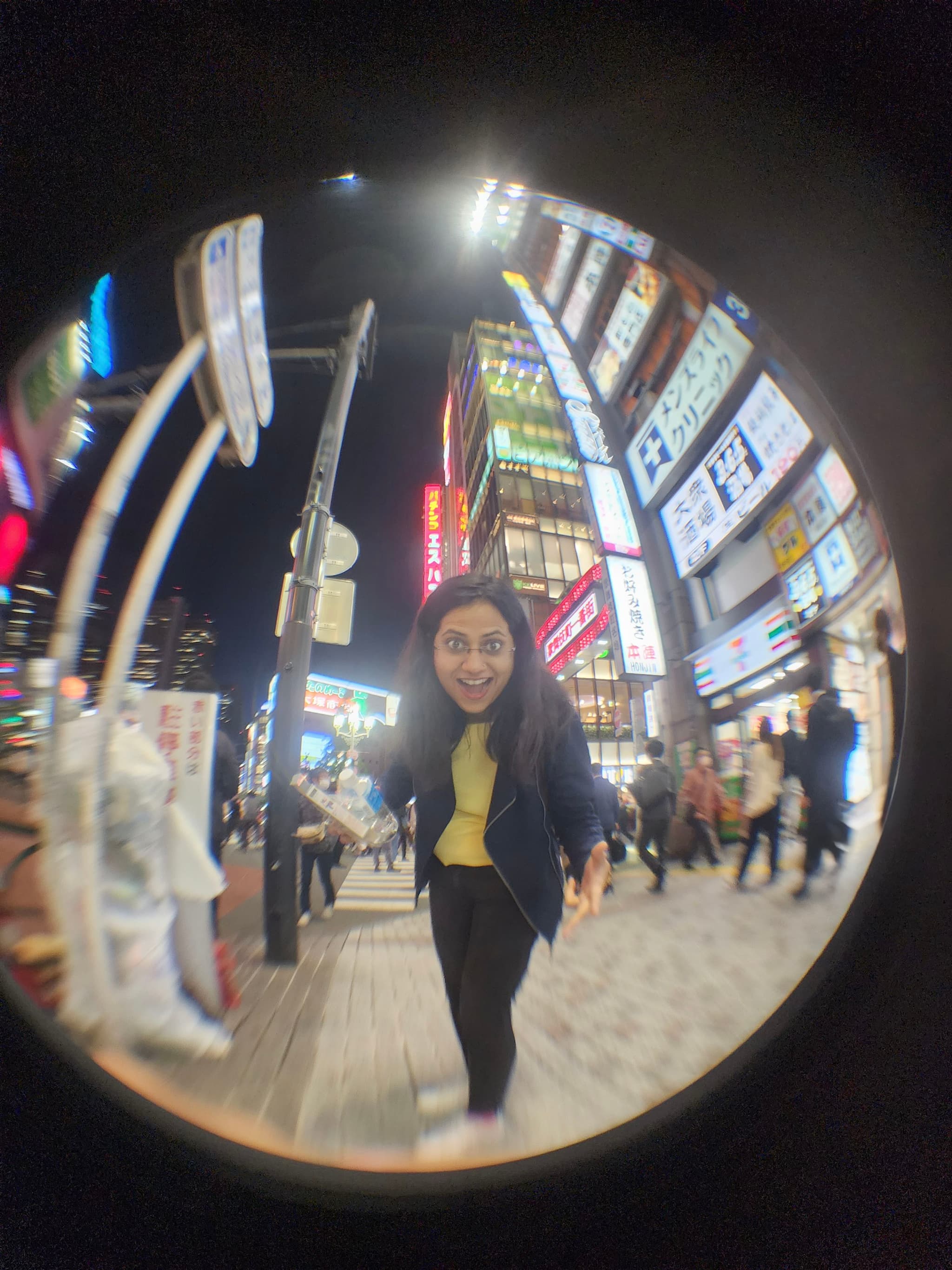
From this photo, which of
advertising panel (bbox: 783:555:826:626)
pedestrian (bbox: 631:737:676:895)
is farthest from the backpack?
advertising panel (bbox: 783:555:826:626)

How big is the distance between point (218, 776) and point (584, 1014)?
42cm

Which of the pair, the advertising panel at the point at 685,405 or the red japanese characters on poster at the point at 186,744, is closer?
the red japanese characters on poster at the point at 186,744

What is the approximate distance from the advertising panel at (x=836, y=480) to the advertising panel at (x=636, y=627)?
22cm

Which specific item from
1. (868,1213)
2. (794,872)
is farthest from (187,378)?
(868,1213)

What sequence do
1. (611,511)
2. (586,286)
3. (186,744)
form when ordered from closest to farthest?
(186,744)
(611,511)
(586,286)

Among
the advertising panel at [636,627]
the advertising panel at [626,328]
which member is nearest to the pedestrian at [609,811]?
the advertising panel at [636,627]

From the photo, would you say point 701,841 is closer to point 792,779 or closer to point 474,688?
point 792,779

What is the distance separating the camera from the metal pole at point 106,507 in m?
0.54

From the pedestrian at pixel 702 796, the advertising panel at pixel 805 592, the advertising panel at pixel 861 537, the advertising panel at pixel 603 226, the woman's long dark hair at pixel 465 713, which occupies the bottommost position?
the pedestrian at pixel 702 796

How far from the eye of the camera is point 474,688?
64 centimetres

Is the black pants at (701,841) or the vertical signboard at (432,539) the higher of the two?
the vertical signboard at (432,539)

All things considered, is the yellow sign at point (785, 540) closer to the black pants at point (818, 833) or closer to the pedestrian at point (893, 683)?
the pedestrian at point (893, 683)

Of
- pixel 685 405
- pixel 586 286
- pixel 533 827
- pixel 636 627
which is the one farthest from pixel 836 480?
pixel 533 827

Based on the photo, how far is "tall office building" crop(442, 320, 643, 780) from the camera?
567 millimetres
